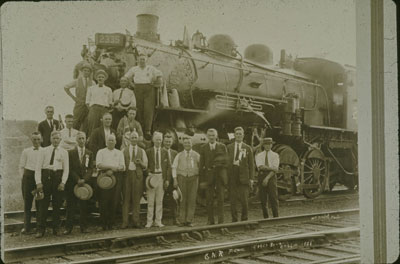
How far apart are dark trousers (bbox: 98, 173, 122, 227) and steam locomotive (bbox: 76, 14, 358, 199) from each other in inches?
30.1

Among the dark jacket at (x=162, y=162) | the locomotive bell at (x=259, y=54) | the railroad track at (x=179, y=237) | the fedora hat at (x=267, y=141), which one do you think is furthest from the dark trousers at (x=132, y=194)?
the locomotive bell at (x=259, y=54)

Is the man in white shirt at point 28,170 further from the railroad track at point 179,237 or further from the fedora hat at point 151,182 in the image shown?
the fedora hat at point 151,182

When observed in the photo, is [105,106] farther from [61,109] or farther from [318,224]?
[318,224]

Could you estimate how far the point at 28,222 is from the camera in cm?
379

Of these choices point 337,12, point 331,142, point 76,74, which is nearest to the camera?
point 76,74

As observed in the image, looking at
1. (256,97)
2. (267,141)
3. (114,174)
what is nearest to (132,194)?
(114,174)

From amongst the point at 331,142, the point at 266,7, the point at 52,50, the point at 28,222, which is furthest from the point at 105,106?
the point at 331,142

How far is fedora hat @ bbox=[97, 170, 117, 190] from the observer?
4207mm

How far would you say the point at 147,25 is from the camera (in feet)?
13.6

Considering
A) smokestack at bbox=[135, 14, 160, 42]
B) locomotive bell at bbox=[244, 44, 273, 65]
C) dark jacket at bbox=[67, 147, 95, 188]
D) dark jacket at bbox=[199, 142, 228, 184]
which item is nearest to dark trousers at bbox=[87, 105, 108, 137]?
dark jacket at bbox=[67, 147, 95, 188]

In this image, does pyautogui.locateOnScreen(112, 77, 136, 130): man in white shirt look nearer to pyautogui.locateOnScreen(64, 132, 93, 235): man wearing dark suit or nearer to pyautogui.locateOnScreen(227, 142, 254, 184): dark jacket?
pyautogui.locateOnScreen(64, 132, 93, 235): man wearing dark suit

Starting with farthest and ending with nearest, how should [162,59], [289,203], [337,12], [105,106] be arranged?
1. [289,203]
2. [162,59]
3. [337,12]
4. [105,106]

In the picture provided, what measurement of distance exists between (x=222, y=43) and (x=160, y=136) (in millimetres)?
1247

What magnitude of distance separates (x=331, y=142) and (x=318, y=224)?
6.04 ft
